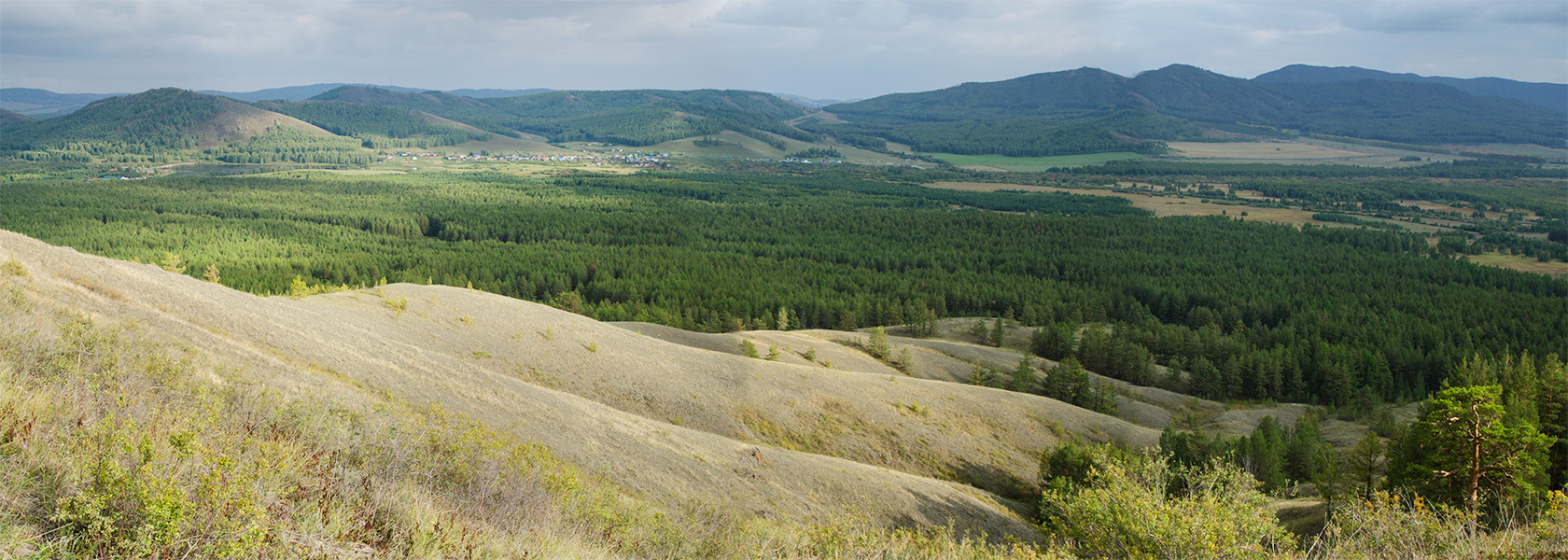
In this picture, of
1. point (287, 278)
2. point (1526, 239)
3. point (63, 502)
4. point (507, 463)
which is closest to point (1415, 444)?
point (507, 463)

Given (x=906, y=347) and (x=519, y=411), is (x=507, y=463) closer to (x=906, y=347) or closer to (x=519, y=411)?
(x=519, y=411)

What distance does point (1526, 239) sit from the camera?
15925 cm

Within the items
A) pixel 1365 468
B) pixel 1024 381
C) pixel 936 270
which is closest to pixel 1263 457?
pixel 1365 468

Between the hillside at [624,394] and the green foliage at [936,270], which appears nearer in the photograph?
the hillside at [624,394]

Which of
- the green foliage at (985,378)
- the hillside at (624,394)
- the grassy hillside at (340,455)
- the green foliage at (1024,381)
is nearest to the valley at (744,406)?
the grassy hillside at (340,455)

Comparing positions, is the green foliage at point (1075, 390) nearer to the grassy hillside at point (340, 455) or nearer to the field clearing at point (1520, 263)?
the grassy hillside at point (340, 455)

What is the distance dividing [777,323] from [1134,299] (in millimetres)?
56005

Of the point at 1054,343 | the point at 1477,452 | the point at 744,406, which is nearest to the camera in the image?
the point at 1477,452

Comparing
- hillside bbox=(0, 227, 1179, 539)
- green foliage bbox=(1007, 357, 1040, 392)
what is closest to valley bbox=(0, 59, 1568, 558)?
hillside bbox=(0, 227, 1179, 539)

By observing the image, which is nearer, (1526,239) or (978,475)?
(978,475)

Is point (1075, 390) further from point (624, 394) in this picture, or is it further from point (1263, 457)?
point (624, 394)

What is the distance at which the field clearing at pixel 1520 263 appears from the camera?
133250 millimetres

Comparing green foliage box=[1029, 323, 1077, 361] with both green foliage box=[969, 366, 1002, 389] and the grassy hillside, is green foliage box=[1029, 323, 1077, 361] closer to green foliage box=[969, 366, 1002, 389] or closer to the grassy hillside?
green foliage box=[969, 366, 1002, 389]

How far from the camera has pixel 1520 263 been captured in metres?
142
